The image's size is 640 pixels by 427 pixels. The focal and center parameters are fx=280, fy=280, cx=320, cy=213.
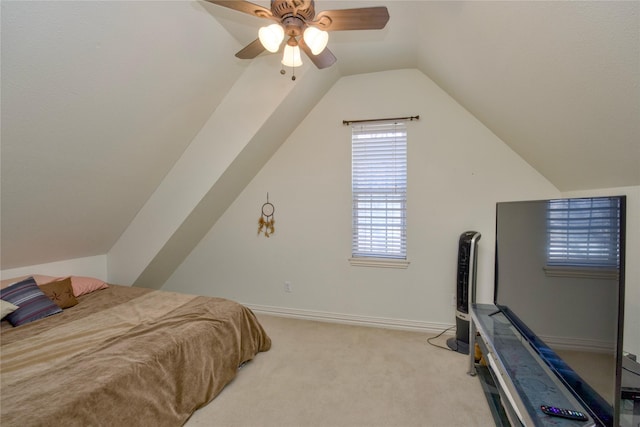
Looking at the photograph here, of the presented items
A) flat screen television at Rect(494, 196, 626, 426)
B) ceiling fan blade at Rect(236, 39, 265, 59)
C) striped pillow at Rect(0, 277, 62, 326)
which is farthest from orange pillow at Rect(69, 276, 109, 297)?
flat screen television at Rect(494, 196, 626, 426)

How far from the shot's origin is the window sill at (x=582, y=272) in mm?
1027

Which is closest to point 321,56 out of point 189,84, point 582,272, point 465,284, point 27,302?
point 189,84

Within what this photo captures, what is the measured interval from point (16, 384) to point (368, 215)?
286cm

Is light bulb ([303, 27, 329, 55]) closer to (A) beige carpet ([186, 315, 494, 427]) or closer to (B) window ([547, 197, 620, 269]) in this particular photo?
(B) window ([547, 197, 620, 269])

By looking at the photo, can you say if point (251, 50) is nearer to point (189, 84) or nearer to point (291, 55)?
point (291, 55)

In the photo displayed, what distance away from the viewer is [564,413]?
1.15 m

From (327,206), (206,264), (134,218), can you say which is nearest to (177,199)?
(134,218)

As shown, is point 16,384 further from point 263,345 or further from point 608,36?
point 608,36

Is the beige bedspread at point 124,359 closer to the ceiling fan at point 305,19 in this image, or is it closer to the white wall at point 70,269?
the white wall at point 70,269

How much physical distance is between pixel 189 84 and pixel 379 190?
2.11m

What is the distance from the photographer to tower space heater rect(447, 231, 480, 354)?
2.55m

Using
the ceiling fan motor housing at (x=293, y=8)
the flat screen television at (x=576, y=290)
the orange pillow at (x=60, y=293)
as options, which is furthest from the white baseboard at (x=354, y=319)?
the ceiling fan motor housing at (x=293, y=8)

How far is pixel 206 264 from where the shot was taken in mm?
3777

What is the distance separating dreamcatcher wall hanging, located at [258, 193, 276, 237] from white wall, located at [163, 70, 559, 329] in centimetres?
7
